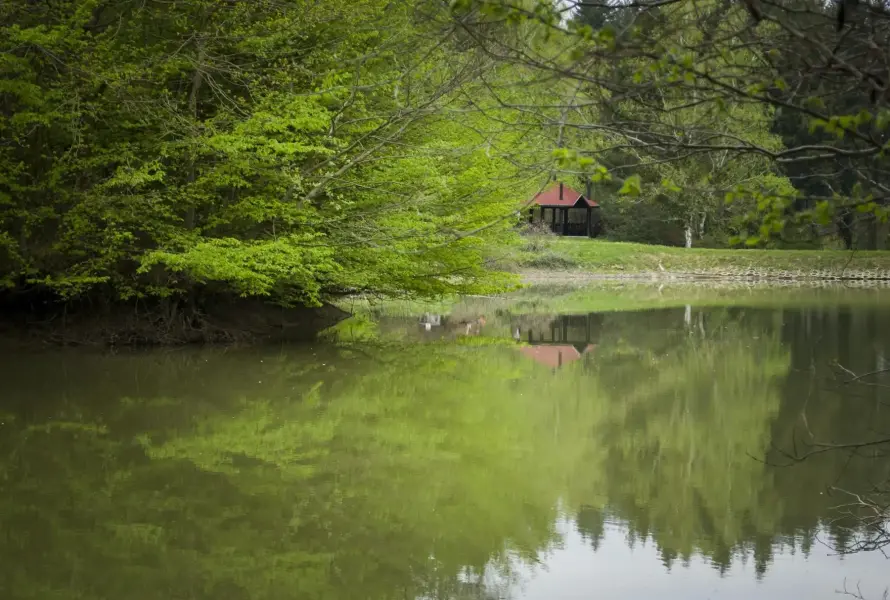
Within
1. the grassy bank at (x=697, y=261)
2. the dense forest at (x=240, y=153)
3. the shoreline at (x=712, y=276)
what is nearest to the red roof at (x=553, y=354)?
the dense forest at (x=240, y=153)

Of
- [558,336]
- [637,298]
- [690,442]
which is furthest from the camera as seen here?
[637,298]

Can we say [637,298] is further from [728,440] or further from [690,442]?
[690,442]

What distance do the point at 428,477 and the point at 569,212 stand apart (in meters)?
48.6

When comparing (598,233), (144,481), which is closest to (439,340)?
(144,481)

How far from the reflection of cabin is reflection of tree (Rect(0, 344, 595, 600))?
11.2 ft

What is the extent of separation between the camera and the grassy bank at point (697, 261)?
40.5 metres

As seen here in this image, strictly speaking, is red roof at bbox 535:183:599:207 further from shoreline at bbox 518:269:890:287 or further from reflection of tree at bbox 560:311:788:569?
reflection of tree at bbox 560:311:788:569

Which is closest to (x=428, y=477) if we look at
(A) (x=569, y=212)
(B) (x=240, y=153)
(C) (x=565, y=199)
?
(B) (x=240, y=153)

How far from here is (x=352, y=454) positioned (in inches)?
355

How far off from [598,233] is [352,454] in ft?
150

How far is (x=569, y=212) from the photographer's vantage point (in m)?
55.9

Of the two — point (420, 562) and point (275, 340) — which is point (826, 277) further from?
point (420, 562)

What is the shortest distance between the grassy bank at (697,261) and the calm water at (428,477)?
26.5 metres

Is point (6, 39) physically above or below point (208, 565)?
above
